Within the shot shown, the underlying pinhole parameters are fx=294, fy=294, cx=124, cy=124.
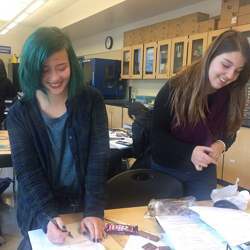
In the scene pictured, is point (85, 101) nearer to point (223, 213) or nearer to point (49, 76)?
point (49, 76)

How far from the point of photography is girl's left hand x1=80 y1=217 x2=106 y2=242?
82cm

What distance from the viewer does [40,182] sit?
92 cm

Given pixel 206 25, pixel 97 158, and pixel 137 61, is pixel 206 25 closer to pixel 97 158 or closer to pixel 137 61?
pixel 137 61

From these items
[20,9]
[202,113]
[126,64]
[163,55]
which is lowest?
[202,113]

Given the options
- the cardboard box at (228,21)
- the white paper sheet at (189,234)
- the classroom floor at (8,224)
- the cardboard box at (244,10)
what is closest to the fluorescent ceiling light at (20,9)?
the cardboard box at (228,21)

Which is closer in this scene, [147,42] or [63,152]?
[63,152]

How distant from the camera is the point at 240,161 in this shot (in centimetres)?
302

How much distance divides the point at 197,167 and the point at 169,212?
0.84 ft

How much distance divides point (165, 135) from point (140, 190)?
25 centimetres

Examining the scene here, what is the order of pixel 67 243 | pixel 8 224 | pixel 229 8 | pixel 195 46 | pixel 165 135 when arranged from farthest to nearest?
1. pixel 195 46
2. pixel 229 8
3. pixel 8 224
4. pixel 165 135
5. pixel 67 243

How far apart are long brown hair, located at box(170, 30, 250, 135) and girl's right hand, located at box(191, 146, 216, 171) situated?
0.14m

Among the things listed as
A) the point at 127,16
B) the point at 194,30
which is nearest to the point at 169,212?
the point at 194,30

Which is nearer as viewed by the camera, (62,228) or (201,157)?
(62,228)

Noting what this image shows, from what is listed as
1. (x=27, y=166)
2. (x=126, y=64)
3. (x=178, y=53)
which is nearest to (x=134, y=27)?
(x=126, y=64)
